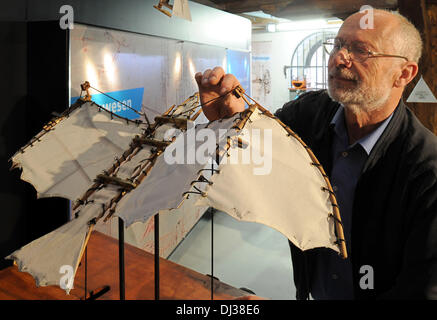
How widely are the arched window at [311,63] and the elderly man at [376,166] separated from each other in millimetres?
5379

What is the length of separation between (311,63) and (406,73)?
5694 millimetres

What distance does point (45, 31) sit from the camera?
1.72 metres

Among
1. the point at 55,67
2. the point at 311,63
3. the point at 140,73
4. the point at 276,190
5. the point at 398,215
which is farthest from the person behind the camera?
the point at 311,63

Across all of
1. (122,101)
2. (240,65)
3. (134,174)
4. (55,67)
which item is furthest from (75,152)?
(240,65)

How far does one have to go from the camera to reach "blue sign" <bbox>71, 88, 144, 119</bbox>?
85.4 inches

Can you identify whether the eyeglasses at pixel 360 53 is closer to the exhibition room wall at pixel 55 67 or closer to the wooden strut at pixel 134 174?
the wooden strut at pixel 134 174

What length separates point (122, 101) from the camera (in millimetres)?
2400

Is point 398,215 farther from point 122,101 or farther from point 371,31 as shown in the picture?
point 122,101

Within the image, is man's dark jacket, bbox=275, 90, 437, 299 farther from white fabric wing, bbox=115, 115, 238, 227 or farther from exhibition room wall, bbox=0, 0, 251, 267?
exhibition room wall, bbox=0, 0, 251, 267

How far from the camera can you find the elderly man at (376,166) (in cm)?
101

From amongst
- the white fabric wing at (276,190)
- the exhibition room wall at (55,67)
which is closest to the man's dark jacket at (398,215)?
the white fabric wing at (276,190)
